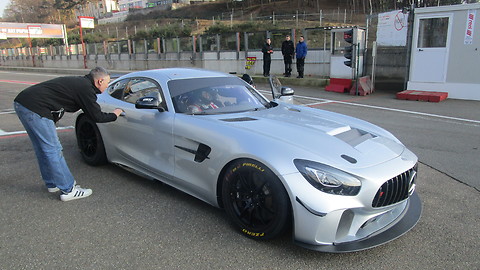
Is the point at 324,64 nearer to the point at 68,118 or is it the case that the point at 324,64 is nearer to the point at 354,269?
the point at 68,118

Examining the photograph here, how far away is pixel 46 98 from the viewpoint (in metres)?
3.74

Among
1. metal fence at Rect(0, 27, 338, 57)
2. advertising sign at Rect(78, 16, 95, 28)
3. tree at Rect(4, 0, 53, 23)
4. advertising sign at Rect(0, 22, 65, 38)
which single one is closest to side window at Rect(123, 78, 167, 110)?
metal fence at Rect(0, 27, 338, 57)

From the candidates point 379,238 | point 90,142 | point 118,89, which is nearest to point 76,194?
point 90,142

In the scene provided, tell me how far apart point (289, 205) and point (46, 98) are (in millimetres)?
2771

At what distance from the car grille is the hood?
0.19 metres

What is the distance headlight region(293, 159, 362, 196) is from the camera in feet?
8.57

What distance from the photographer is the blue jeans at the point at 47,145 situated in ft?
12.2

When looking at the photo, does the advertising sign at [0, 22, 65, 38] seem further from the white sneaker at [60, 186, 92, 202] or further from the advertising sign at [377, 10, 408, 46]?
the white sneaker at [60, 186, 92, 202]

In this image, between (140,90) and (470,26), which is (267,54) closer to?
(470,26)

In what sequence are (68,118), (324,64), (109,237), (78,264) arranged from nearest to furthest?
(78,264) → (109,237) → (68,118) → (324,64)

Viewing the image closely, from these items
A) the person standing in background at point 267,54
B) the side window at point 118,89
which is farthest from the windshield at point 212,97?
the person standing in background at point 267,54

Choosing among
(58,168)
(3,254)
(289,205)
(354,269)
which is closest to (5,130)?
(58,168)

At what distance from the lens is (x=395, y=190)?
2816 millimetres

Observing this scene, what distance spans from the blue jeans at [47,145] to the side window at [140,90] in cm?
100
